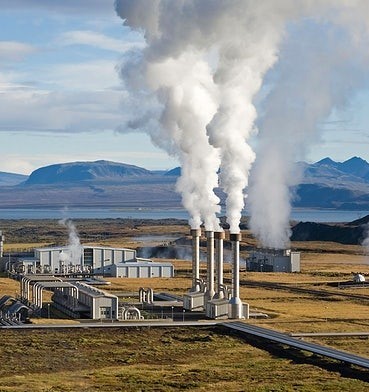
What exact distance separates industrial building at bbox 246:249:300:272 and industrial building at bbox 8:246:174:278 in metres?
15.9

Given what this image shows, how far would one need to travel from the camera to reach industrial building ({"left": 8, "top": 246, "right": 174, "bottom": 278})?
382 ft

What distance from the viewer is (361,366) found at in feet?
161

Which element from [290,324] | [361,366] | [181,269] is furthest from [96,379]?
[181,269]

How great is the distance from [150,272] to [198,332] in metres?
53.7

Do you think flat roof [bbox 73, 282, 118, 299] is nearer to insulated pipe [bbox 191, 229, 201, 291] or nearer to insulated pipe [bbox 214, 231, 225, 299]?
insulated pipe [bbox 214, 231, 225, 299]

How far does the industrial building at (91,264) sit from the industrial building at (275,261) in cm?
1593

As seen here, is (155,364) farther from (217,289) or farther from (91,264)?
(91,264)

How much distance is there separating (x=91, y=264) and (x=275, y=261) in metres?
22.5

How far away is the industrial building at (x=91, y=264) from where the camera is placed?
116 metres

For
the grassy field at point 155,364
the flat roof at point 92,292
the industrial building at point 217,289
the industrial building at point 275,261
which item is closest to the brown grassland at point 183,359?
the grassy field at point 155,364

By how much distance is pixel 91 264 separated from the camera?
400ft

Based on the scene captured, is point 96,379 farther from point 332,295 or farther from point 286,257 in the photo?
point 286,257

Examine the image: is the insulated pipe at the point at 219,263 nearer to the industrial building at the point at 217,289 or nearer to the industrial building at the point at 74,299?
the industrial building at the point at 217,289

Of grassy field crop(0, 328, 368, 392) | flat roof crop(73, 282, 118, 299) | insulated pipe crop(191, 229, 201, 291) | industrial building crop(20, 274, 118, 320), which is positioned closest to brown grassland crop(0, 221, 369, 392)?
grassy field crop(0, 328, 368, 392)
